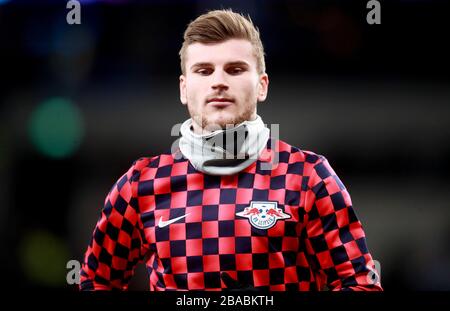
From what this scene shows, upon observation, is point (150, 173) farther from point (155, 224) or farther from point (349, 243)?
point (349, 243)

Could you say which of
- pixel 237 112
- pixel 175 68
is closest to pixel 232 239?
pixel 237 112

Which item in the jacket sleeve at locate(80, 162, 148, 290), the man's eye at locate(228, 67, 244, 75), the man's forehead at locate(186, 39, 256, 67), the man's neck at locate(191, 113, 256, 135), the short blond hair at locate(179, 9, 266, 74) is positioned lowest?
the jacket sleeve at locate(80, 162, 148, 290)

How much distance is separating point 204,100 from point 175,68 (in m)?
0.87

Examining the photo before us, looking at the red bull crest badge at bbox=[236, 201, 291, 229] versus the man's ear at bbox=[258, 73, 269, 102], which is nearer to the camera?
the red bull crest badge at bbox=[236, 201, 291, 229]

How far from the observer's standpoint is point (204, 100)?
1.86 m

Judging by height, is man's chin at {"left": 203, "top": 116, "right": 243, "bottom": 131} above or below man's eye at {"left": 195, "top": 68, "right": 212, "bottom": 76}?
below

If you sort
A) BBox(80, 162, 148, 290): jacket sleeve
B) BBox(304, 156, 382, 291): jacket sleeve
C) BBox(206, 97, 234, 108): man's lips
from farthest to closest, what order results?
BBox(80, 162, 148, 290): jacket sleeve
BBox(206, 97, 234, 108): man's lips
BBox(304, 156, 382, 291): jacket sleeve

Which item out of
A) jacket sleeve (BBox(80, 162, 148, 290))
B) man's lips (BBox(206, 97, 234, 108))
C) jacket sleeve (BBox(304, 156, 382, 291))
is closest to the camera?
jacket sleeve (BBox(304, 156, 382, 291))

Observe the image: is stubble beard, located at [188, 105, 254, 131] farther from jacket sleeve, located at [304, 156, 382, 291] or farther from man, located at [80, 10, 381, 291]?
jacket sleeve, located at [304, 156, 382, 291]

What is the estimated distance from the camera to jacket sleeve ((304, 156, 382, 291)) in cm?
174

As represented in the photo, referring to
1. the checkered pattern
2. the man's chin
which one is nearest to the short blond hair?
the man's chin

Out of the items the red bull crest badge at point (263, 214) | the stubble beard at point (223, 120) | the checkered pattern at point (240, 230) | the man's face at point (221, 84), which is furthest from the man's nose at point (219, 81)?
the red bull crest badge at point (263, 214)

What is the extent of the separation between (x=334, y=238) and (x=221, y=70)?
0.66m

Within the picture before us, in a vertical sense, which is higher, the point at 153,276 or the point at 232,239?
the point at 232,239
